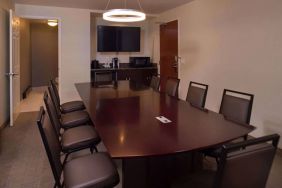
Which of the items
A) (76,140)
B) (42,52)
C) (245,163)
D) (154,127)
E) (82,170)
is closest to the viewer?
(245,163)

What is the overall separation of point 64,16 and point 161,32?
2527 mm

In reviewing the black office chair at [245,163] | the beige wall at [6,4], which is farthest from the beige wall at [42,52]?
the black office chair at [245,163]

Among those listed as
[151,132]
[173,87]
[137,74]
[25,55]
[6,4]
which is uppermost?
[6,4]

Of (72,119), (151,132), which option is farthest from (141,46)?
(151,132)

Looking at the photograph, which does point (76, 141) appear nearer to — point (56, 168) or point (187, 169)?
point (56, 168)

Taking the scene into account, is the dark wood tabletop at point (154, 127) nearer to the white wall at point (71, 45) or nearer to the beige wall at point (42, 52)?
the white wall at point (71, 45)

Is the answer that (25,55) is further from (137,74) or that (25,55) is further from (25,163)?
(25,163)

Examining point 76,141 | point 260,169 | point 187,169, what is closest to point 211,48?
point 187,169

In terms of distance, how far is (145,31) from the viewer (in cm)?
710

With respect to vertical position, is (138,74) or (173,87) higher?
(138,74)

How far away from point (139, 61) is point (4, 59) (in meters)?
3.42

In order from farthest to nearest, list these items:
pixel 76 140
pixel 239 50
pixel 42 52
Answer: pixel 42 52
pixel 239 50
pixel 76 140

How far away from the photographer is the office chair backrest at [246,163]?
1146 mm

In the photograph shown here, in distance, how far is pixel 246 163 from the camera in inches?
47.1
